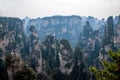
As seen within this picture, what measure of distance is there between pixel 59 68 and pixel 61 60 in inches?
77.5

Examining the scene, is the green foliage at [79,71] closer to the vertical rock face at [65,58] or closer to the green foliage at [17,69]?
the vertical rock face at [65,58]

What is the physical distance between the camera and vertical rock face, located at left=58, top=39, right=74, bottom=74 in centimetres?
6350

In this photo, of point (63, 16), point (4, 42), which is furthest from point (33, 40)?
point (63, 16)

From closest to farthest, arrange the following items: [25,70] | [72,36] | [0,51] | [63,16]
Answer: [25,70]
[0,51]
[72,36]
[63,16]

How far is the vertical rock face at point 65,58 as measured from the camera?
6350 centimetres

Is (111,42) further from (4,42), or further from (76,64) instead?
(4,42)

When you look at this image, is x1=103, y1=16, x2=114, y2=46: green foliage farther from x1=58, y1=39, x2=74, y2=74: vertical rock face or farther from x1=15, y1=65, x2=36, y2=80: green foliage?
x1=15, y1=65, x2=36, y2=80: green foliage

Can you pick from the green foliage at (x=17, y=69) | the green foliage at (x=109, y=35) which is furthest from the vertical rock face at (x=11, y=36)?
the green foliage at (x=17, y=69)

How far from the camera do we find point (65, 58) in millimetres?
64250

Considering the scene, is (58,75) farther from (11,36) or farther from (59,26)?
(59,26)

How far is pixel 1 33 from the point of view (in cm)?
7731

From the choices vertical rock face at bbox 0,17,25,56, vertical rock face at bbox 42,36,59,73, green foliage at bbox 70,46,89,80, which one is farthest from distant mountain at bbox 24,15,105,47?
green foliage at bbox 70,46,89,80

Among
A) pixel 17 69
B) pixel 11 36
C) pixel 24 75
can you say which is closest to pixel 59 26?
pixel 11 36

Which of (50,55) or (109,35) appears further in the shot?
(109,35)
